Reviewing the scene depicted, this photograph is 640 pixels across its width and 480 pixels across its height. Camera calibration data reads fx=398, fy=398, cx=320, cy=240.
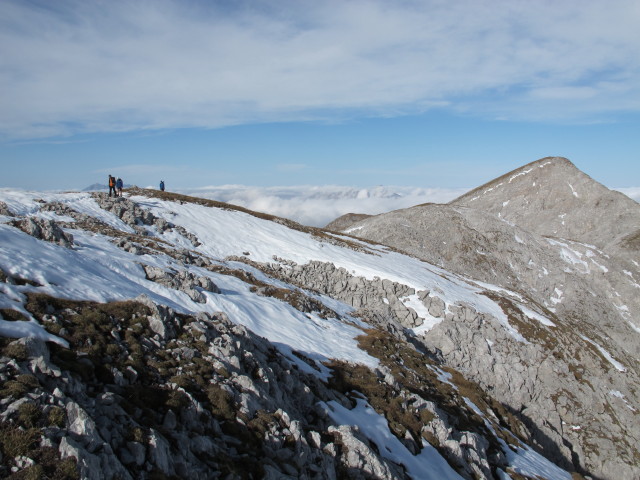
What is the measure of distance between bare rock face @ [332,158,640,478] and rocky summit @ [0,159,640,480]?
0.38m

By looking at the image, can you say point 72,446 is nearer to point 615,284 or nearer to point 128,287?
point 128,287

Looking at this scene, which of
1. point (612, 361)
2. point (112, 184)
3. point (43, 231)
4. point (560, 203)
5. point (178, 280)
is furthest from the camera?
point (560, 203)

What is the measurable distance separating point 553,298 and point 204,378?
93942 millimetres

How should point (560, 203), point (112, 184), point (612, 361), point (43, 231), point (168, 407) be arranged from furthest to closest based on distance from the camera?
point (560, 203), point (612, 361), point (112, 184), point (43, 231), point (168, 407)

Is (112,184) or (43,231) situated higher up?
(112,184)

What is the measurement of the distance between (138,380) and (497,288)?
229 feet

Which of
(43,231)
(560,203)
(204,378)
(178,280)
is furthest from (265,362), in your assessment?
(560,203)

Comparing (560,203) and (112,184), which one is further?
(560,203)

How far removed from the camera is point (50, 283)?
1994 centimetres

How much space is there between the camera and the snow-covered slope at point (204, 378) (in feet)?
39.1

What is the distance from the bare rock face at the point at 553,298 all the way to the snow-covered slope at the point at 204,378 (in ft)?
33.5

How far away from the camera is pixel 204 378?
56.2 ft

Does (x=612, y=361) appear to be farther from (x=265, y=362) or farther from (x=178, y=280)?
(x=178, y=280)

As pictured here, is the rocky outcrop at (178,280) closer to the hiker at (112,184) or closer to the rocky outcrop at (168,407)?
the rocky outcrop at (168,407)
